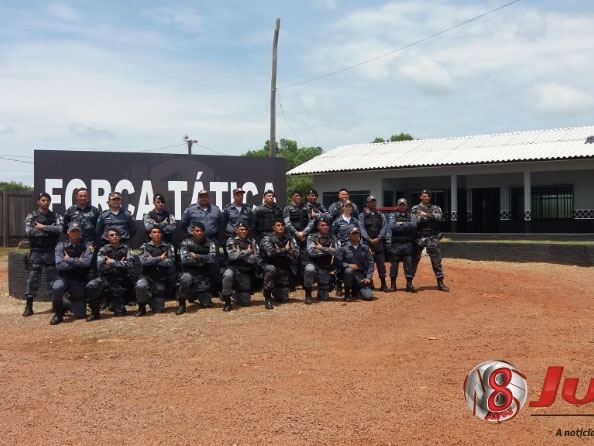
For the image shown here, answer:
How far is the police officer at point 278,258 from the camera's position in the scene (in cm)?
902

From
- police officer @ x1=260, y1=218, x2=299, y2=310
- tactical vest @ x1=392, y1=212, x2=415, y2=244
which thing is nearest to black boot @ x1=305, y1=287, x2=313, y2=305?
police officer @ x1=260, y1=218, x2=299, y2=310

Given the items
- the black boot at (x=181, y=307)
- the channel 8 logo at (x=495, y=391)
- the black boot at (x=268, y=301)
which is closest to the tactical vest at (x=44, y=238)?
the black boot at (x=181, y=307)

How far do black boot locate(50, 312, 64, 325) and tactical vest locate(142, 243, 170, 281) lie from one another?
1319 millimetres

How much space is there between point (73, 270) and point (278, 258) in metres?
3.12

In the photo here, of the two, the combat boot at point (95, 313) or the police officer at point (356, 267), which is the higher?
the police officer at point (356, 267)

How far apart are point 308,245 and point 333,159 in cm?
1701

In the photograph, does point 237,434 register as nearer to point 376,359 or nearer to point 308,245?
point 376,359

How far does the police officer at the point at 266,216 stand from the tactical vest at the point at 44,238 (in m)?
3.26

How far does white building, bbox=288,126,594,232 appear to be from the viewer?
64.4ft

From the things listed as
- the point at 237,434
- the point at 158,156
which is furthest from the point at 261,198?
the point at 237,434

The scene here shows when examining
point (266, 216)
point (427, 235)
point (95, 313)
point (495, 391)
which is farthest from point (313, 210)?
point (495, 391)

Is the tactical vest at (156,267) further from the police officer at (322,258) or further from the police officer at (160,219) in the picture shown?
the police officer at (322,258)

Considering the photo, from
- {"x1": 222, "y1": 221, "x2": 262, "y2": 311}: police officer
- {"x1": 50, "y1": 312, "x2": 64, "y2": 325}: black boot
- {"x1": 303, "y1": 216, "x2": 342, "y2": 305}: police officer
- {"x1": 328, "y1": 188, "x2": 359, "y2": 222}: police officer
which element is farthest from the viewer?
{"x1": 328, "y1": 188, "x2": 359, "y2": 222}: police officer

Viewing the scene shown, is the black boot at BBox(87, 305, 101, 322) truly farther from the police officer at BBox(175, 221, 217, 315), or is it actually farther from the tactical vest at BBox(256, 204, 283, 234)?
the tactical vest at BBox(256, 204, 283, 234)
